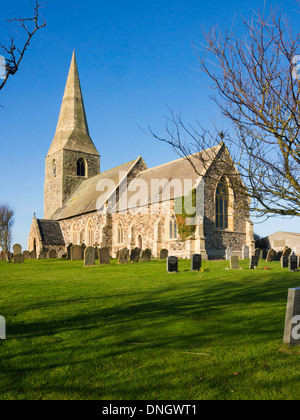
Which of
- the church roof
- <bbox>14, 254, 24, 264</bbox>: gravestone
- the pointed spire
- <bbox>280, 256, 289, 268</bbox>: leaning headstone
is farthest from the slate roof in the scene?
<bbox>280, 256, 289, 268</bbox>: leaning headstone

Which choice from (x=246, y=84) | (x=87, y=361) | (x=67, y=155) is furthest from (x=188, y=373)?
(x=67, y=155)

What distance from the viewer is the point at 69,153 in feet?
133

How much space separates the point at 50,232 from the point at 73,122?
47.0 ft

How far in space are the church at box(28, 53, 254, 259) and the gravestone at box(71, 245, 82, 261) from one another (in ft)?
18.3

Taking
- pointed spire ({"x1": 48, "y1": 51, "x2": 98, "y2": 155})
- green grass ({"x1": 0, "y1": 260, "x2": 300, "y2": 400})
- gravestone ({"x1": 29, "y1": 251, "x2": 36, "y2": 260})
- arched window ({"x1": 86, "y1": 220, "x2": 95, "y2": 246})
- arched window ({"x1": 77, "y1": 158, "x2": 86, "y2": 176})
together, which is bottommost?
green grass ({"x1": 0, "y1": 260, "x2": 300, "y2": 400})

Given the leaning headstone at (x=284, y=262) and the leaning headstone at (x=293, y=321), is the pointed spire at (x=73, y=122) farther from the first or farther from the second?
the leaning headstone at (x=293, y=321)

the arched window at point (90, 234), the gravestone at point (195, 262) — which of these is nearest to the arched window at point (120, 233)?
the arched window at point (90, 234)

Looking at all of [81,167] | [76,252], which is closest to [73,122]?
[81,167]

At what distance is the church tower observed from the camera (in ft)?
133

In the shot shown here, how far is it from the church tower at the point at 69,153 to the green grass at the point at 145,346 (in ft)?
106

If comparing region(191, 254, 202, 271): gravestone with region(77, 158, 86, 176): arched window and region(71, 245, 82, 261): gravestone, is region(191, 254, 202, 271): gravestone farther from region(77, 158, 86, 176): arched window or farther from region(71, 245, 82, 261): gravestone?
region(77, 158, 86, 176): arched window

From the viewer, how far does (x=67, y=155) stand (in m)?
40.4

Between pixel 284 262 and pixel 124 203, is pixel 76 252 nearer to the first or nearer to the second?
pixel 124 203
